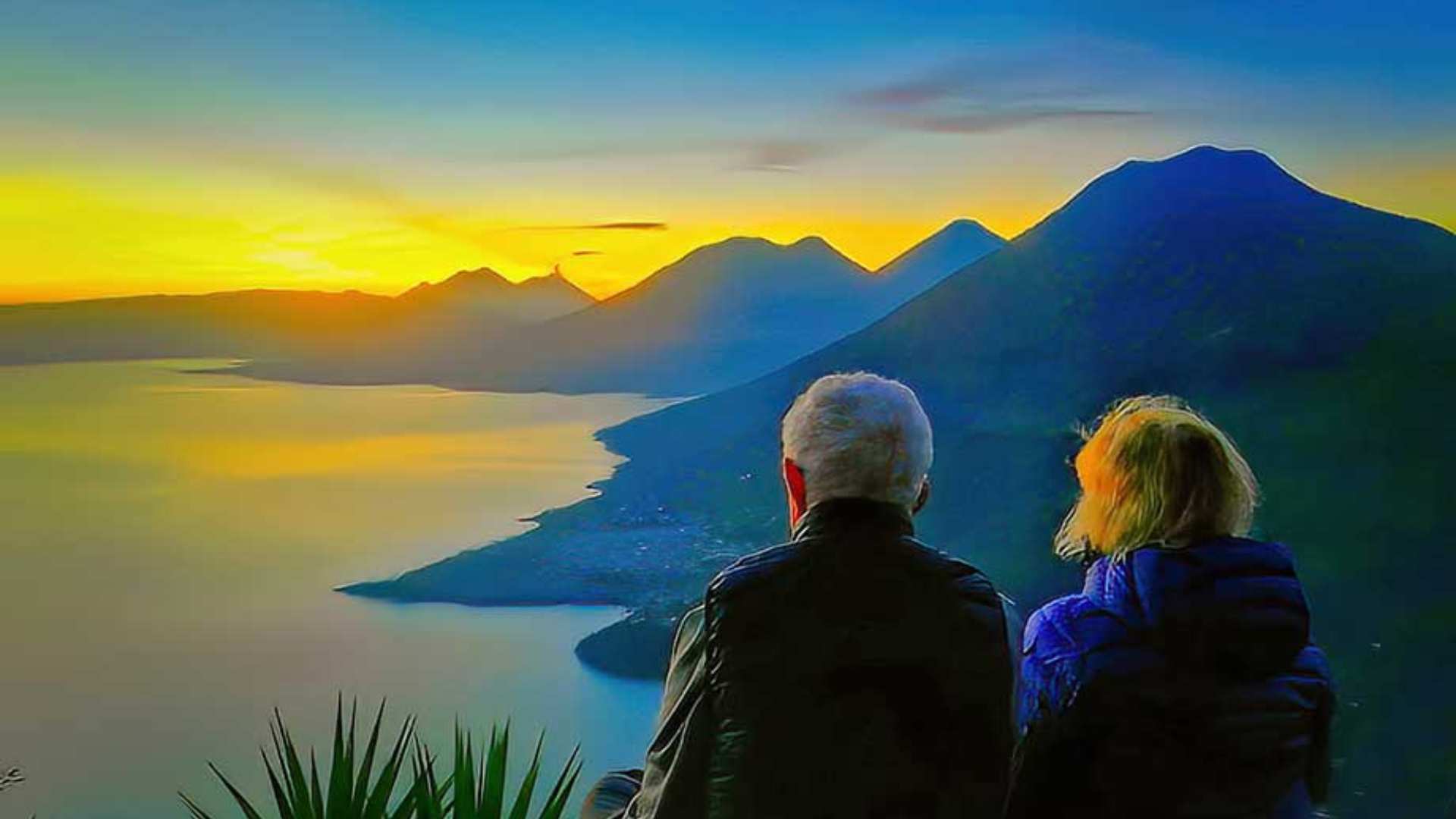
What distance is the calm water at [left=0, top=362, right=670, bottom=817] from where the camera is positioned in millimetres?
3127

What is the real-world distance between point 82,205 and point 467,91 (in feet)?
3.29

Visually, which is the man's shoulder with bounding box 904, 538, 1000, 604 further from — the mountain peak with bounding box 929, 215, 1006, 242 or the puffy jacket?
the mountain peak with bounding box 929, 215, 1006, 242

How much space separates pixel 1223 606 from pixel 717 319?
2378 mm

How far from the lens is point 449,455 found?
11.6ft

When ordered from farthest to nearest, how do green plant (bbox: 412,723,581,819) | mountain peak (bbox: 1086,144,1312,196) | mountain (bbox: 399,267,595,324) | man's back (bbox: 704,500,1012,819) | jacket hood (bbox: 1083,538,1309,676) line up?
mountain (bbox: 399,267,595,324)
mountain peak (bbox: 1086,144,1312,196)
green plant (bbox: 412,723,581,819)
jacket hood (bbox: 1083,538,1309,676)
man's back (bbox: 704,500,1012,819)

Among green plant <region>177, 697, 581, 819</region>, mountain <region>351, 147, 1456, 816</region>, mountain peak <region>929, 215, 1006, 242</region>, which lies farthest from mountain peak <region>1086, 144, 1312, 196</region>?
green plant <region>177, 697, 581, 819</region>

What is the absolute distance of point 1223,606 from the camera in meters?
1.47

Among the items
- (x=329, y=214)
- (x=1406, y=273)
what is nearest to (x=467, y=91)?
(x=329, y=214)

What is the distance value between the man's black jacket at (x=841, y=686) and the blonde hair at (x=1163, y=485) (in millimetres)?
279

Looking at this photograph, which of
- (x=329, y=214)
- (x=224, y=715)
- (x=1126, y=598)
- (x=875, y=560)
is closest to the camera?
(x=875, y=560)

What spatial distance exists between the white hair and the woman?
0.28m

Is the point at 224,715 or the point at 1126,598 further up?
the point at 1126,598

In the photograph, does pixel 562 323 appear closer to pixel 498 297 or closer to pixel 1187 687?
pixel 498 297

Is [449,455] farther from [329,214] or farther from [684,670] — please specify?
[684,670]
